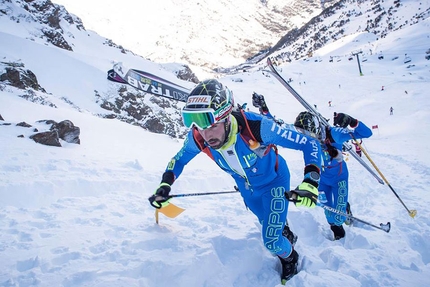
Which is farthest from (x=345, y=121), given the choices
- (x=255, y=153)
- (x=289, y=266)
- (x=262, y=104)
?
(x=289, y=266)

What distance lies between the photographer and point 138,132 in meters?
14.1

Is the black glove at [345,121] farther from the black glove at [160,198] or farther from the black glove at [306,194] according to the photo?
the black glove at [160,198]

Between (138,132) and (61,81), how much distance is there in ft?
38.1

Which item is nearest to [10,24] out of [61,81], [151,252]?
[61,81]

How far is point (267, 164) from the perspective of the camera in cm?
387

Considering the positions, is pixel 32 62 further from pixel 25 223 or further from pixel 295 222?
pixel 295 222

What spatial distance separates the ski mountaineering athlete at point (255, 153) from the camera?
3.29 m

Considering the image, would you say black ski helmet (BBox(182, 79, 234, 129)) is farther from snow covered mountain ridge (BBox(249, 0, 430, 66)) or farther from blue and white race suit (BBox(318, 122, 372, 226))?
snow covered mountain ridge (BBox(249, 0, 430, 66))

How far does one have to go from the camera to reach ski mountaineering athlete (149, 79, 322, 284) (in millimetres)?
3287

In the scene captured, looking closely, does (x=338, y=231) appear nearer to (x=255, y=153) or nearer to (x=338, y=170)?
(x=338, y=170)

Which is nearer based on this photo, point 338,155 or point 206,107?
point 206,107

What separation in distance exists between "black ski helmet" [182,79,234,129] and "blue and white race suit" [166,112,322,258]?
12.8 inches

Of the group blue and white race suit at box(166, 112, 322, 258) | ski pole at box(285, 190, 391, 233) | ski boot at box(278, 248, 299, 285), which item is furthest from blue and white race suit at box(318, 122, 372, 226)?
ski boot at box(278, 248, 299, 285)

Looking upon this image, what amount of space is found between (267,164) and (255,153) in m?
0.30
